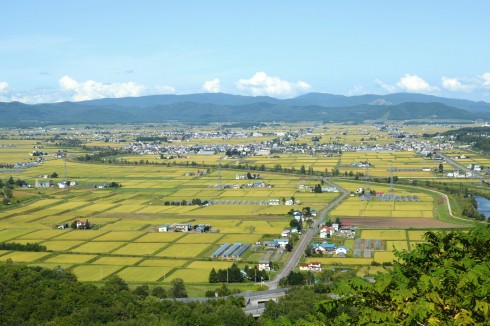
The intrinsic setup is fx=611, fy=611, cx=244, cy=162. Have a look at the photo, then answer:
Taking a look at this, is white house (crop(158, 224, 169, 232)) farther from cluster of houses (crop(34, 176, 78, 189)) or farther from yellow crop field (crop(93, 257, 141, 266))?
cluster of houses (crop(34, 176, 78, 189))

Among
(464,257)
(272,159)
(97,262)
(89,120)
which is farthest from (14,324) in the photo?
(89,120)

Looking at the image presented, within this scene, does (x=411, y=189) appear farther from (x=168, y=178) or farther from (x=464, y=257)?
(x=464, y=257)

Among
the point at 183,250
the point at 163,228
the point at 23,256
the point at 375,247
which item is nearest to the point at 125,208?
the point at 163,228

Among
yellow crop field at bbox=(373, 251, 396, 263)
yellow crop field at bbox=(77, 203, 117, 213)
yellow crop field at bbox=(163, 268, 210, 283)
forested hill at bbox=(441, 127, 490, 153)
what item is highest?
forested hill at bbox=(441, 127, 490, 153)

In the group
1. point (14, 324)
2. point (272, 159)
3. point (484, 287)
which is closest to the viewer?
point (484, 287)

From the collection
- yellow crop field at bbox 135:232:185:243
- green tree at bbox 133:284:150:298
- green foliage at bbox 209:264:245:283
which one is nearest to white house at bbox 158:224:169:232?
yellow crop field at bbox 135:232:185:243

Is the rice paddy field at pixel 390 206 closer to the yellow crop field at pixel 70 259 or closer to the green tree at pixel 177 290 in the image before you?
the yellow crop field at pixel 70 259

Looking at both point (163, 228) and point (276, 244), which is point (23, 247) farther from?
point (276, 244)
